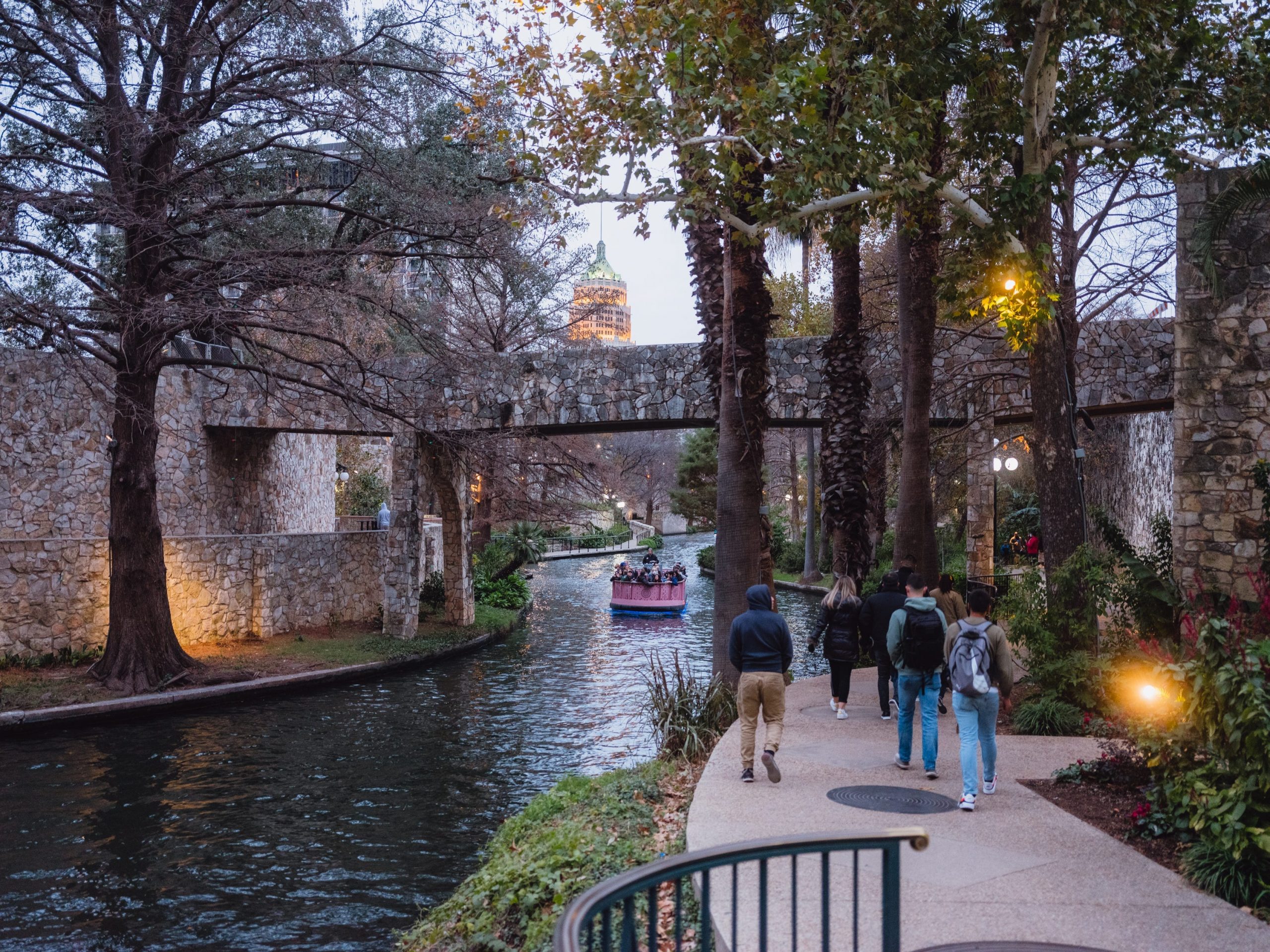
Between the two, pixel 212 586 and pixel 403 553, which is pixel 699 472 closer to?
pixel 403 553

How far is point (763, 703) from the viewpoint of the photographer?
8094 millimetres

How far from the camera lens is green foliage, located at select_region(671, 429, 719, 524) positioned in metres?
51.5

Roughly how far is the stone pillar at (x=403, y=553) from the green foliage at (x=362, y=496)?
1745cm

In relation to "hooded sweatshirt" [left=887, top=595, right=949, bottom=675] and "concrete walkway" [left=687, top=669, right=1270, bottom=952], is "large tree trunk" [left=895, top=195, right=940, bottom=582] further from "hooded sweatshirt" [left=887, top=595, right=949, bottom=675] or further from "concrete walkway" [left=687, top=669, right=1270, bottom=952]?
"concrete walkway" [left=687, top=669, right=1270, bottom=952]

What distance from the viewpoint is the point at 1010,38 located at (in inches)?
437

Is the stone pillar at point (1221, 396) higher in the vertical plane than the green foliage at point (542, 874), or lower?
higher

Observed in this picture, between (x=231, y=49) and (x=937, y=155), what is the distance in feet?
34.3

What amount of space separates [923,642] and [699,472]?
45180 millimetres

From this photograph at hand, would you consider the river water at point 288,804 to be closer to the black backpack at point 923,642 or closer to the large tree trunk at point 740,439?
the large tree trunk at point 740,439

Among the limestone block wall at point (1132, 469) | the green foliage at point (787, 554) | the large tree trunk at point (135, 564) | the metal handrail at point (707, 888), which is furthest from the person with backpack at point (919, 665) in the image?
the green foliage at point (787, 554)

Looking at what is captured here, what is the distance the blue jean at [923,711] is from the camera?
7969mm

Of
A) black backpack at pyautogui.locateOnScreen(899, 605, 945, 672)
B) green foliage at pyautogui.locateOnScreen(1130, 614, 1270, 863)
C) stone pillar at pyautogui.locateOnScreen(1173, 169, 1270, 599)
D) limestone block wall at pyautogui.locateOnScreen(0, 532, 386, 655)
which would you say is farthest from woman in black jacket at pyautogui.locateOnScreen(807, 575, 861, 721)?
limestone block wall at pyautogui.locateOnScreen(0, 532, 386, 655)

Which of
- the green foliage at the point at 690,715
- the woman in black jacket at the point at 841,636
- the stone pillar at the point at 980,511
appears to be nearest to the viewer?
the green foliage at the point at 690,715

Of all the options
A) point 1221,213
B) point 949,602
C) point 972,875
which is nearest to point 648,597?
point 949,602
